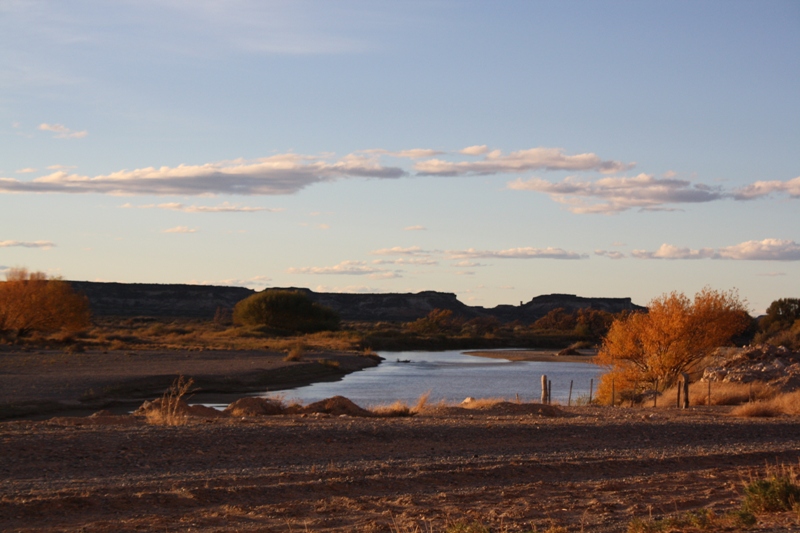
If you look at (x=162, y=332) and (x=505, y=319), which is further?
(x=505, y=319)

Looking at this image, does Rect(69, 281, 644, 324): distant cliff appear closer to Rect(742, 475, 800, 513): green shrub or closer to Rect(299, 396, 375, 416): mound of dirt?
Rect(299, 396, 375, 416): mound of dirt

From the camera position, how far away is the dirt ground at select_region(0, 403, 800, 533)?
30.7 ft

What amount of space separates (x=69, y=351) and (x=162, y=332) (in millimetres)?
32300

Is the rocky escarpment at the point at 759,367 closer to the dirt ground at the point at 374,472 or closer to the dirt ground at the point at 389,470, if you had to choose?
the dirt ground at the point at 389,470

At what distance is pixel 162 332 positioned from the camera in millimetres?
84188

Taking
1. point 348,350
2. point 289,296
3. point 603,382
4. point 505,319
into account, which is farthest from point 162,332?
point 505,319

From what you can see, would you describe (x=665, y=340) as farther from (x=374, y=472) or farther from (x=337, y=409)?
(x=374, y=472)

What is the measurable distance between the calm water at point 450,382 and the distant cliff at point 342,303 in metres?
88.2

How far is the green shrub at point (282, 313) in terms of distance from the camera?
9275 cm

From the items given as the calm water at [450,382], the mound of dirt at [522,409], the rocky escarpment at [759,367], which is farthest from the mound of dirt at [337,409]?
the rocky escarpment at [759,367]

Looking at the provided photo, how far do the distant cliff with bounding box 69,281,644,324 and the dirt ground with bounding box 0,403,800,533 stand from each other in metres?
127

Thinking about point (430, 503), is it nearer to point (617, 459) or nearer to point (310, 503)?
point (310, 503)

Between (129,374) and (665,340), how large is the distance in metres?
22.4

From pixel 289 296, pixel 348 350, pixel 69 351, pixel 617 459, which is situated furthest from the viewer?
pixel 289 296
